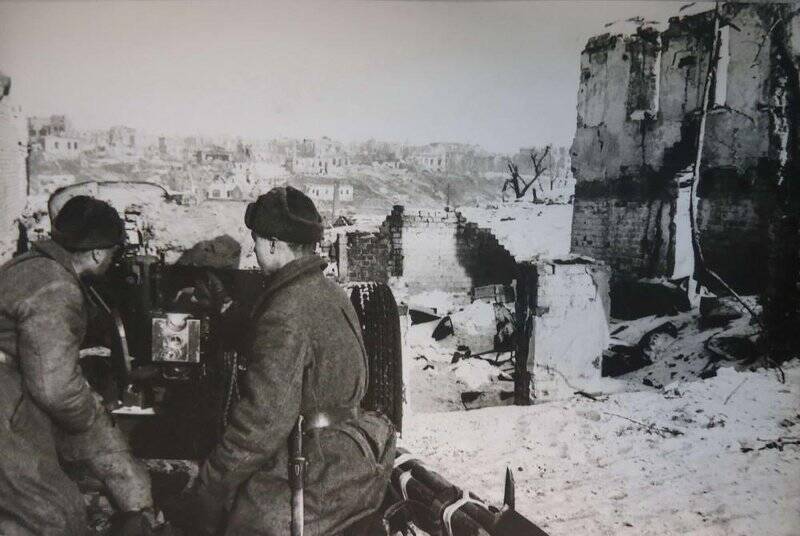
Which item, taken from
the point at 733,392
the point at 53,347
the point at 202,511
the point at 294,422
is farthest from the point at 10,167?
the point at 733,392

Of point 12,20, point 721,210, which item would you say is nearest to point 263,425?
point 12,20

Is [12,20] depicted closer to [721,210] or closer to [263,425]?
[263,425]

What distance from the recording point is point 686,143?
3559 mm

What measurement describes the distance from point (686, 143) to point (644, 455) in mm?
2173

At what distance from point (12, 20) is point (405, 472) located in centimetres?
333

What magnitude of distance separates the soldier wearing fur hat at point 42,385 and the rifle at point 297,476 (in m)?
1.00

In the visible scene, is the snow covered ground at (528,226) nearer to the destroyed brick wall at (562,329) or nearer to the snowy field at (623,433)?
the snowy field at (623,433)

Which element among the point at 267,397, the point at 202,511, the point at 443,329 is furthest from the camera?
the point at 443,329

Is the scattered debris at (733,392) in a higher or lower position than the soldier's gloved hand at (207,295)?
lower

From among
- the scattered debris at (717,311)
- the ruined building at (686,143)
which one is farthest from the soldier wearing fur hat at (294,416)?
→ the scattered debris at (717,311)

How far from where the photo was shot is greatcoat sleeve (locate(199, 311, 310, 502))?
5.44 feet

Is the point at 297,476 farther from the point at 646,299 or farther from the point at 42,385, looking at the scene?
the point at 646,299

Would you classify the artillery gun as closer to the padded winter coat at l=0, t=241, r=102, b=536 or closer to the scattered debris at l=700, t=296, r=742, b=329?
the padded winter coat at l=0, t=241, r=102, b=536

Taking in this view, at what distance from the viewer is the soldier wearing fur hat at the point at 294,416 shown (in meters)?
1.68
